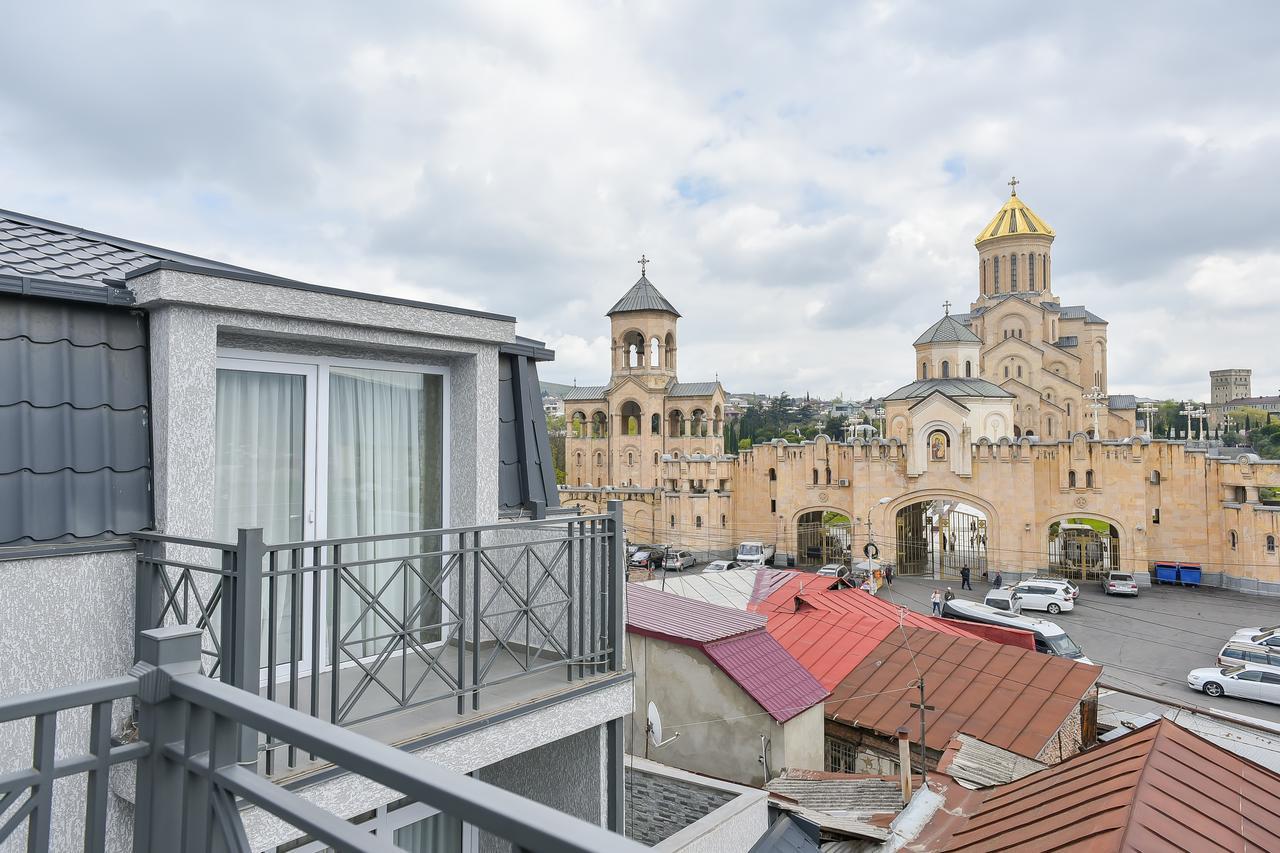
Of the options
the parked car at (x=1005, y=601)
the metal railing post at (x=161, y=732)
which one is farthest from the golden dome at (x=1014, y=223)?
the metal railing post at (x=161, y=732)

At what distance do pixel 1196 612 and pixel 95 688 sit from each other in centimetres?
3403

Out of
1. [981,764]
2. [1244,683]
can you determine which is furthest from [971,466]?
[981,764]

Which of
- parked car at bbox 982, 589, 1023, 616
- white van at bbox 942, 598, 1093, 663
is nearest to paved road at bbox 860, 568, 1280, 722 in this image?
parked car at bbox 982, 589, 1023, 616

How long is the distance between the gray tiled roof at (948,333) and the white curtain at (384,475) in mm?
40913

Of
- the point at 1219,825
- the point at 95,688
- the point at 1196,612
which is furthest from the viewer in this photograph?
the point at 1196,612

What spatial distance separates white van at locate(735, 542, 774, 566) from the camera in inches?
1453

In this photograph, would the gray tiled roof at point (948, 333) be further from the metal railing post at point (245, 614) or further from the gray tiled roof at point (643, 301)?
the metal railing post at point (245, 614)

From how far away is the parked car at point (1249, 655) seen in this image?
1936 centimetres

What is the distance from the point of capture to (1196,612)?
1078 inches

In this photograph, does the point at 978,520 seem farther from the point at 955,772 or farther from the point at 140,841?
the point at 140,841

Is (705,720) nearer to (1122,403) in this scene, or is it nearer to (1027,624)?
(1027,624)

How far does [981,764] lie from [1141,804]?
530cm

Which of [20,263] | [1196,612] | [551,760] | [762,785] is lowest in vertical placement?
[1196,612]

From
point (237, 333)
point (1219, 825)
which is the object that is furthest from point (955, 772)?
point (237, 333)
